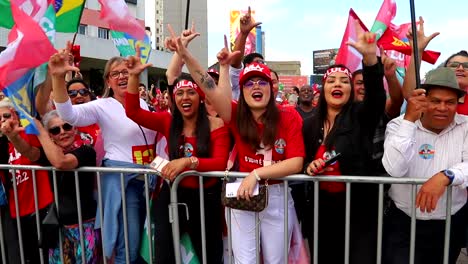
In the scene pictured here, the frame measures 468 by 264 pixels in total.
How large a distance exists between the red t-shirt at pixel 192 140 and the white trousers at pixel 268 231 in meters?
0.40

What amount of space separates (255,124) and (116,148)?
1.29 m

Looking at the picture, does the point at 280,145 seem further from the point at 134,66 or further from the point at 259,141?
the point at 134,66

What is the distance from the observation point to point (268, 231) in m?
3.05

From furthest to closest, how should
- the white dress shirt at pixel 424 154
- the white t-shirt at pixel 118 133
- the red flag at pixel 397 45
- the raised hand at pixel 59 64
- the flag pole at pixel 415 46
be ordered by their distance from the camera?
the red flag at pixel 397 45 → the white t-shirt at pixel 118 133 → the raised hand at pixel 59 64 → the flag pole at pixel 415 46 → the white dress shirt at pixel 424 154

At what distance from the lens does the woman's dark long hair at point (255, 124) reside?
3.02 meters

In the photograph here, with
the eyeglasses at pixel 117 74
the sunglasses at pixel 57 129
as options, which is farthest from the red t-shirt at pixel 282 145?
the sunglasses at pixel 57 129

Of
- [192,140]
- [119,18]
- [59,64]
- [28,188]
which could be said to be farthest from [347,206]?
[119,18]

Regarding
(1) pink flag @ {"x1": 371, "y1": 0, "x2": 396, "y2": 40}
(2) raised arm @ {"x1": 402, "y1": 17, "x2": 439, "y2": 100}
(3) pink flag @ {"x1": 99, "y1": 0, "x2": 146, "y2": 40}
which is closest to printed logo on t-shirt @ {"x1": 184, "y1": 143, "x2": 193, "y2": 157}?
(3) pink flag @ {"x1": 99, "y1": 0, "x2": 146, "y2": 40}

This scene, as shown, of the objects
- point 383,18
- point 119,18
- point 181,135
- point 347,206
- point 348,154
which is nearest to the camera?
point 347,206

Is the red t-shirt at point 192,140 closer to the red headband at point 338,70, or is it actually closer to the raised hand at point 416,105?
the red headband at point 338,70

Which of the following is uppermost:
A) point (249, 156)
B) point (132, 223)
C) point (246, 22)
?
point (246, 22)

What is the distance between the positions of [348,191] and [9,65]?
265cm

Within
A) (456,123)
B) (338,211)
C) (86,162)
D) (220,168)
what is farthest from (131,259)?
(456,123)

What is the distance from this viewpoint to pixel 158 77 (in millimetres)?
40500
